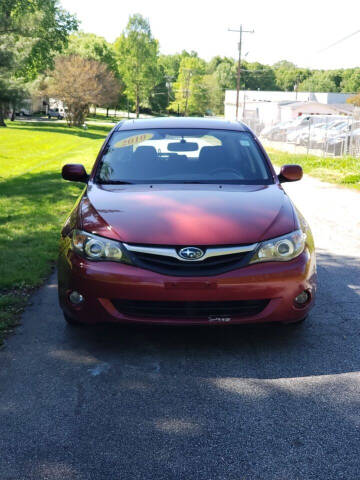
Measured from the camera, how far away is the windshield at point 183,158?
5230 millimetres

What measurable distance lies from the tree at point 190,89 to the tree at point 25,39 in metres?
56.1

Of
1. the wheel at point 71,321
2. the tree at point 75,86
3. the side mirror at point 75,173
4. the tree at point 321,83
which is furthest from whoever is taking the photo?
the tree at point 321,83

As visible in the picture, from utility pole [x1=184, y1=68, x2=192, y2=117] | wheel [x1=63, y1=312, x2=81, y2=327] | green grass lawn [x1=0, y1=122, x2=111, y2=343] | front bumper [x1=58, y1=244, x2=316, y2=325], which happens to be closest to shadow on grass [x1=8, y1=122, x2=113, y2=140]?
green grass lawn [x1=0, y1=122, x2=111, y2=343]

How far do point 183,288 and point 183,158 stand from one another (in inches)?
75.1

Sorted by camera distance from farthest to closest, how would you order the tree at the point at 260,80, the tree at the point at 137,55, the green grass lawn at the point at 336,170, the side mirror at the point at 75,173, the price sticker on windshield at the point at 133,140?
the tree at the point at 260,80, the tree at the point at 137,55, the green grass lawn at the point at 336,170, the price sticker on windshield at the point at 133,140, the side mirror at the point at 75,173

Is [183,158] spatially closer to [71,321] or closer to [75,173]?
[75,173]

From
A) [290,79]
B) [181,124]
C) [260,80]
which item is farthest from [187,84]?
[181,124]

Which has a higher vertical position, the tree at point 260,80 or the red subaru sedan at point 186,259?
the tree at point 260,80

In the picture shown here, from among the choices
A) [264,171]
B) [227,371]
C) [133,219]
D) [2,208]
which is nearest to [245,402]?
[227,371]

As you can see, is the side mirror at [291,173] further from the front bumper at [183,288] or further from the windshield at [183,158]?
the front bumper at [183,288]

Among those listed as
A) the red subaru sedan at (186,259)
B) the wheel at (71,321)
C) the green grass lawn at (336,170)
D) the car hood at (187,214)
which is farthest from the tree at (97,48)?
the wheel at (71,321)

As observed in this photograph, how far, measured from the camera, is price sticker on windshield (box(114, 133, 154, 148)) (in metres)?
5.70

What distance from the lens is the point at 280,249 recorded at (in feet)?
13.4

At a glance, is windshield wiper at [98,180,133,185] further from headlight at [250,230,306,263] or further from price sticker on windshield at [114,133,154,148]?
headlight at [250,230,306,263]
